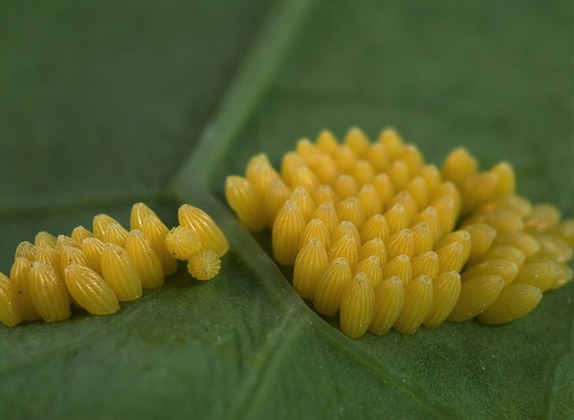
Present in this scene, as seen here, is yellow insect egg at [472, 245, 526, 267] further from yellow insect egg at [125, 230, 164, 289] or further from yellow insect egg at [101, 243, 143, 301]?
yellow insect egg at [101, 243, 143, 301]

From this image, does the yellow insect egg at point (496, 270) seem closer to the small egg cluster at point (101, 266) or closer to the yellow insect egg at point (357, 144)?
the yellow insect egg at point (357, 144)

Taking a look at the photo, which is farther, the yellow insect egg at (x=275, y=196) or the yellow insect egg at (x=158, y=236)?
the yellow insect egg at (x=275, y=196)

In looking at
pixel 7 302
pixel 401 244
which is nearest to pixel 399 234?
pixel 401 244

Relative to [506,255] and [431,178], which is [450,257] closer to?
[506,255]

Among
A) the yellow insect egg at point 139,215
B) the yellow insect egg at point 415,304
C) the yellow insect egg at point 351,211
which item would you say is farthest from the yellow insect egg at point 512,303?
the yellow insect egg at point 139,215

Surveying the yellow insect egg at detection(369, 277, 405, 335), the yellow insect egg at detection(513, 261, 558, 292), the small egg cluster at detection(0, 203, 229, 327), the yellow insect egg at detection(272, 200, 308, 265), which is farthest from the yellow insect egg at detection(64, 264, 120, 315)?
the yellow insect egg at detection(513, 261, 558, 292)

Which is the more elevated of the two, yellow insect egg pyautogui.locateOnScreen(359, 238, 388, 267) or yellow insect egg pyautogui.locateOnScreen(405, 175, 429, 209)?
yellow insect egg pyautogui.locateOnScreen(405, 175, 429, 209)
